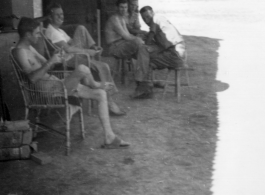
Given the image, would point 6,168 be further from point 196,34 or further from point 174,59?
point 196,34

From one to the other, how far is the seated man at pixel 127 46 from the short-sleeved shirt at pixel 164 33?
0.91 ft

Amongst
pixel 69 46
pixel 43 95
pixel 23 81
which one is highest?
pixel 69 46

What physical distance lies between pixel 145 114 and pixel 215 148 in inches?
60.6

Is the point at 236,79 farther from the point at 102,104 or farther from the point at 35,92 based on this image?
the point at 35,92

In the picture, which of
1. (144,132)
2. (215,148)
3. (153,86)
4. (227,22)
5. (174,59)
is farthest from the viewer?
(227,22)

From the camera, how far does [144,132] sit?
20.0 ft

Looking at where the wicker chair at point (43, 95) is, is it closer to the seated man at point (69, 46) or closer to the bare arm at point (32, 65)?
the bare arm at point (32, 65)

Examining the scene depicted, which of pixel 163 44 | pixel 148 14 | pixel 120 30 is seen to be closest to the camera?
pixel 163 44

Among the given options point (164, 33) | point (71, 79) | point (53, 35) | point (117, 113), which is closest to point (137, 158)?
point (71, 79)

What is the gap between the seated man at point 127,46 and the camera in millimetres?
7566

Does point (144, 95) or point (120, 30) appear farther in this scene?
point (120, 30)

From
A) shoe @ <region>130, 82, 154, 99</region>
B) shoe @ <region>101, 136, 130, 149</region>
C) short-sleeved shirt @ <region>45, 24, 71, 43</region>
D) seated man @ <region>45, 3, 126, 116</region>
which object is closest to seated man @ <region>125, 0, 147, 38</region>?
shoe @ <region>130, 82, 154, 99</region>

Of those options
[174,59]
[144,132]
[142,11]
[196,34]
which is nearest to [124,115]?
[144,132]

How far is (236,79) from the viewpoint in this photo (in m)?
8.89
